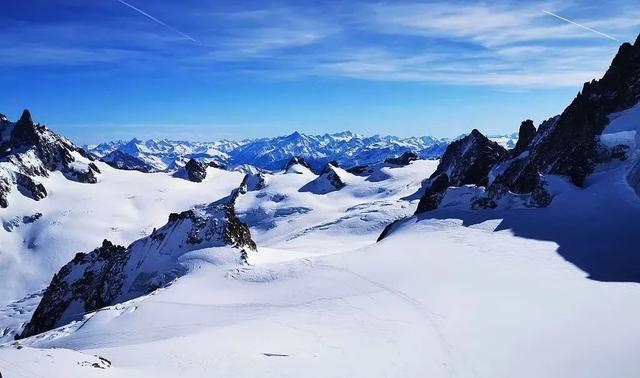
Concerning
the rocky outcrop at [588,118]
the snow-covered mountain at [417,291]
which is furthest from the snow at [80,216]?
the rocky outcrop at [588,118]

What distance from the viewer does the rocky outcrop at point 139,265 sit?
42.7 meters

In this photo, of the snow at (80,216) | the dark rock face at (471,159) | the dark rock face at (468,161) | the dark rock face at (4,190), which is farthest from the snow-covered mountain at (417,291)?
the dark rock face at (4,190)

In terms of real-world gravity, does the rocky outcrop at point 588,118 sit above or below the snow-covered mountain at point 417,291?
above

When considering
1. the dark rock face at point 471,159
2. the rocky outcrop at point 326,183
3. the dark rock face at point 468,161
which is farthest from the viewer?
the rocky outcrop at point 326,183

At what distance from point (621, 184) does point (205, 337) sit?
3133cm

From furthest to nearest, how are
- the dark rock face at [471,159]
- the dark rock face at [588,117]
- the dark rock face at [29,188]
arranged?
the dark rock face at [29,188]
the dark rock face at [471,159]
the dark rock face at [588,117]

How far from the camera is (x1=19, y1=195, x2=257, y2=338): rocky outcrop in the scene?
42.7m

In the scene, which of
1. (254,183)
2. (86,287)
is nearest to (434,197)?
(86,287)

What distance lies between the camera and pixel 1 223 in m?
125

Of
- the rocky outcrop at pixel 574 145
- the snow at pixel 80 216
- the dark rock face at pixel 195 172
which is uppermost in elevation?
the rocky outcrop at pixel 574 145

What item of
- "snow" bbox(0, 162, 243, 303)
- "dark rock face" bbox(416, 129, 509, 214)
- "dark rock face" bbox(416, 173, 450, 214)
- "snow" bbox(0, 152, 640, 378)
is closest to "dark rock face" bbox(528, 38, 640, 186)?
"snow" bbox(0, 152, 640, 378)

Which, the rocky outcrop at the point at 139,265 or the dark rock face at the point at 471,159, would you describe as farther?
the dark rock face at the point at 471,159

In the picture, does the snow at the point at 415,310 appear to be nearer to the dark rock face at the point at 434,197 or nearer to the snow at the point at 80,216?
the dark rock face at the point at 434,197

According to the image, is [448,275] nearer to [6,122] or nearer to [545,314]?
[545,314]
